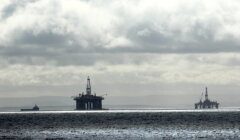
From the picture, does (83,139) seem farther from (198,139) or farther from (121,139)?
(198,139)

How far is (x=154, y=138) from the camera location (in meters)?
90.5

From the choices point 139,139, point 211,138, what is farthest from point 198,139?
point 139,139

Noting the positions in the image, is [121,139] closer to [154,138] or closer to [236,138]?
[154,138]

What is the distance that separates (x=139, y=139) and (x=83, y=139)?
763cm

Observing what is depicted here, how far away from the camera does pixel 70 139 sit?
89562 mm

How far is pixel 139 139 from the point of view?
290ft

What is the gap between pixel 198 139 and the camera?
8769cm

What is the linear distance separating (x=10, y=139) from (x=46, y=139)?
15.6ft

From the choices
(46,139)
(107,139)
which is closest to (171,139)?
(107,139)

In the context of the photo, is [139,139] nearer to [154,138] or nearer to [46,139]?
[154,138]

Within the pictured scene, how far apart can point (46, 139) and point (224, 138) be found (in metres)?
23.9

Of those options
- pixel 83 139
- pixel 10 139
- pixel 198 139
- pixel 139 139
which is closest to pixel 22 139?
pixel 10 139

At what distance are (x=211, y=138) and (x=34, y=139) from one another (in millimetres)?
23763

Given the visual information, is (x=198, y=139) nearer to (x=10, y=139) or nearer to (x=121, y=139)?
(x=121, y=139)
